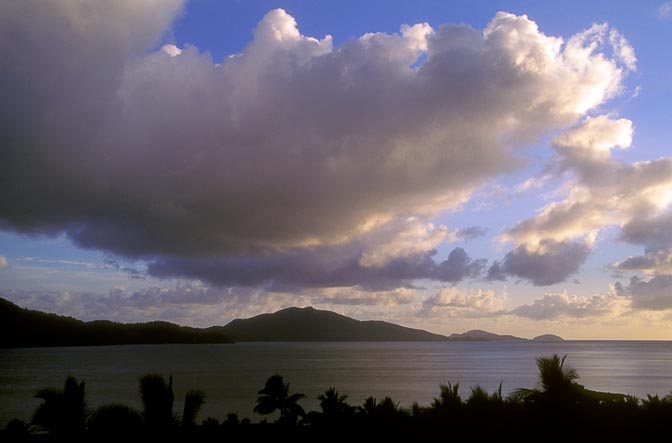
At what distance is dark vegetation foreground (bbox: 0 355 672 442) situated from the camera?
21.9 m

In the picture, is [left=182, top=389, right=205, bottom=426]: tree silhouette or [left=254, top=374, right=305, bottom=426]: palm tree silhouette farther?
[left=254, top=374, right=305, bottom=426]: palm tree silhouette

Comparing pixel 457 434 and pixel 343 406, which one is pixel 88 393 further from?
pixel 457 434

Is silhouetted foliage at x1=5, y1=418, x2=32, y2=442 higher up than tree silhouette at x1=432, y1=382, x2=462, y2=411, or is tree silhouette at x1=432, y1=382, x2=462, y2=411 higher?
tree silhouette at x1=432, y1=382, x2=462, y2=411

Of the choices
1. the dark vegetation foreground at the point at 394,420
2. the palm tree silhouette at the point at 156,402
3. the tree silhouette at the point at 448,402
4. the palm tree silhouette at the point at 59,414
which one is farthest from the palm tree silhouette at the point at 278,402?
the palm tree silhouette at the point at 59,414

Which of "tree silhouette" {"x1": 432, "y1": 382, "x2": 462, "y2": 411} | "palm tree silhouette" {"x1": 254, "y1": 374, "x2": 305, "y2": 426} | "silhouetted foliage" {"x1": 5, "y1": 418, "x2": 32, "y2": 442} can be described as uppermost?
"tree silhouette" {"x1": 432, "y1": 382, "x2": 462, "y2": 411}

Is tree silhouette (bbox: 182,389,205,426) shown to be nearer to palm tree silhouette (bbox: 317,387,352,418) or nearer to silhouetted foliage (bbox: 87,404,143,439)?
silhouetted foliage (bbox: 87,404,143,439)

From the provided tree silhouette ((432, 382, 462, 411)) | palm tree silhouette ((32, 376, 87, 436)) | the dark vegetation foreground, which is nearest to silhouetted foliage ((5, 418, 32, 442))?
the dark vegetation foreground

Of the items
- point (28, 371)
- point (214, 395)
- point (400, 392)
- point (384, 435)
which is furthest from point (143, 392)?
point (28, 371)

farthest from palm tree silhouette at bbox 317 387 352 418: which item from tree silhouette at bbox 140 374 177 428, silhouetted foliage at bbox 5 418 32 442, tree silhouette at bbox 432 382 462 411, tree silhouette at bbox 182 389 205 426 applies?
silhouetted foliage at bbox 5 418 32 442

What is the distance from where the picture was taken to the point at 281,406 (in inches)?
1297

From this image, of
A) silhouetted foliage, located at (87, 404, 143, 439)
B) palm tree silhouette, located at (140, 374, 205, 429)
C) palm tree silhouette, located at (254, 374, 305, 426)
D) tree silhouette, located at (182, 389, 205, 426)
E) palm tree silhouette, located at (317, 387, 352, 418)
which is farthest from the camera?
palm tree silhouette, located at (254, 374, 305, 426)

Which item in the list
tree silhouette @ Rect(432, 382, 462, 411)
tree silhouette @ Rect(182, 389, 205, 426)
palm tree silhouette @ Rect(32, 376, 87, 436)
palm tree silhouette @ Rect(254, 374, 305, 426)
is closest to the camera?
palm tree silhouette @ Rect(32, 376, 87, 436)

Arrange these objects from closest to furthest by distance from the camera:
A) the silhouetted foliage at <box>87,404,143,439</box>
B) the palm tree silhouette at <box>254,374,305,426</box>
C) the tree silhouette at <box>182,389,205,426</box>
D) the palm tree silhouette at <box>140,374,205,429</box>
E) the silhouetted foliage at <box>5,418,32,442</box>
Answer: the silhouetted foliage at <box>87,404,143,439</box>
the palm tree silhouette at <box>140,374,205,429</box>
the tree silhouette at <box>182,389,205,426</box>
the silhouetted foliage at <box>5,418,32,442</box>
the palm tree silhouette at <box>254,374,305,426</box>

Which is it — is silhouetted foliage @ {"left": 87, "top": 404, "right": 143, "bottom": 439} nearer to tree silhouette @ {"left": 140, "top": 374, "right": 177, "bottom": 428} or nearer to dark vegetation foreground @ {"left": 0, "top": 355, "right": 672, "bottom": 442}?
dark vegetation foreground @ {"left": 0, "top": 355, "right": 672, "bottom": 442}
